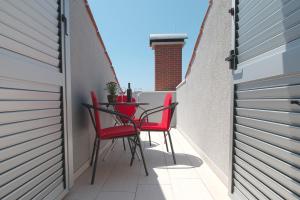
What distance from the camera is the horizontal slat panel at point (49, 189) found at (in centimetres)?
113

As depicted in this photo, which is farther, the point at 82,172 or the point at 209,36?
the point at 209,36

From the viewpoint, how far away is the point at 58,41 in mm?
1419

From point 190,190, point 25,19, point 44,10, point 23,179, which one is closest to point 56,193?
point 23,179

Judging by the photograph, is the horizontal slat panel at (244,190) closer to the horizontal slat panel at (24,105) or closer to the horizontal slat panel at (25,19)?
the horizontal slat panel at (24,105)

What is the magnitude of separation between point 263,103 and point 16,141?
144cm

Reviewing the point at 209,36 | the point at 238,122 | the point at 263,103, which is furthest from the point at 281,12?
the point at 209,36

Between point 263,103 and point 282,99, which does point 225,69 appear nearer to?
point 263,103

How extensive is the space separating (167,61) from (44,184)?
492 cm

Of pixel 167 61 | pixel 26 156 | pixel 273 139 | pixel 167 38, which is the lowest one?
pixel 26 156

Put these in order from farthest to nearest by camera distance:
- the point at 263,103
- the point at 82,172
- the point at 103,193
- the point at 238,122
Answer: the point at 82,172 → the point at 103,193 → the point at 238,122 → the point at 263,103

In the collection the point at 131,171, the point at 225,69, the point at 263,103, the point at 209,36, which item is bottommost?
the point at 131,171

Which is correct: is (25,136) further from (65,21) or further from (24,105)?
(65,21)

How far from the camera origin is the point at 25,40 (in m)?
1.03

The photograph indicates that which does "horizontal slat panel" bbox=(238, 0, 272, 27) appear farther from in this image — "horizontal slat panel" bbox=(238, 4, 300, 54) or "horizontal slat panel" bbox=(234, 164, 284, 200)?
"horizontal slat panel" bbox=(234, 164, 284, 200)
